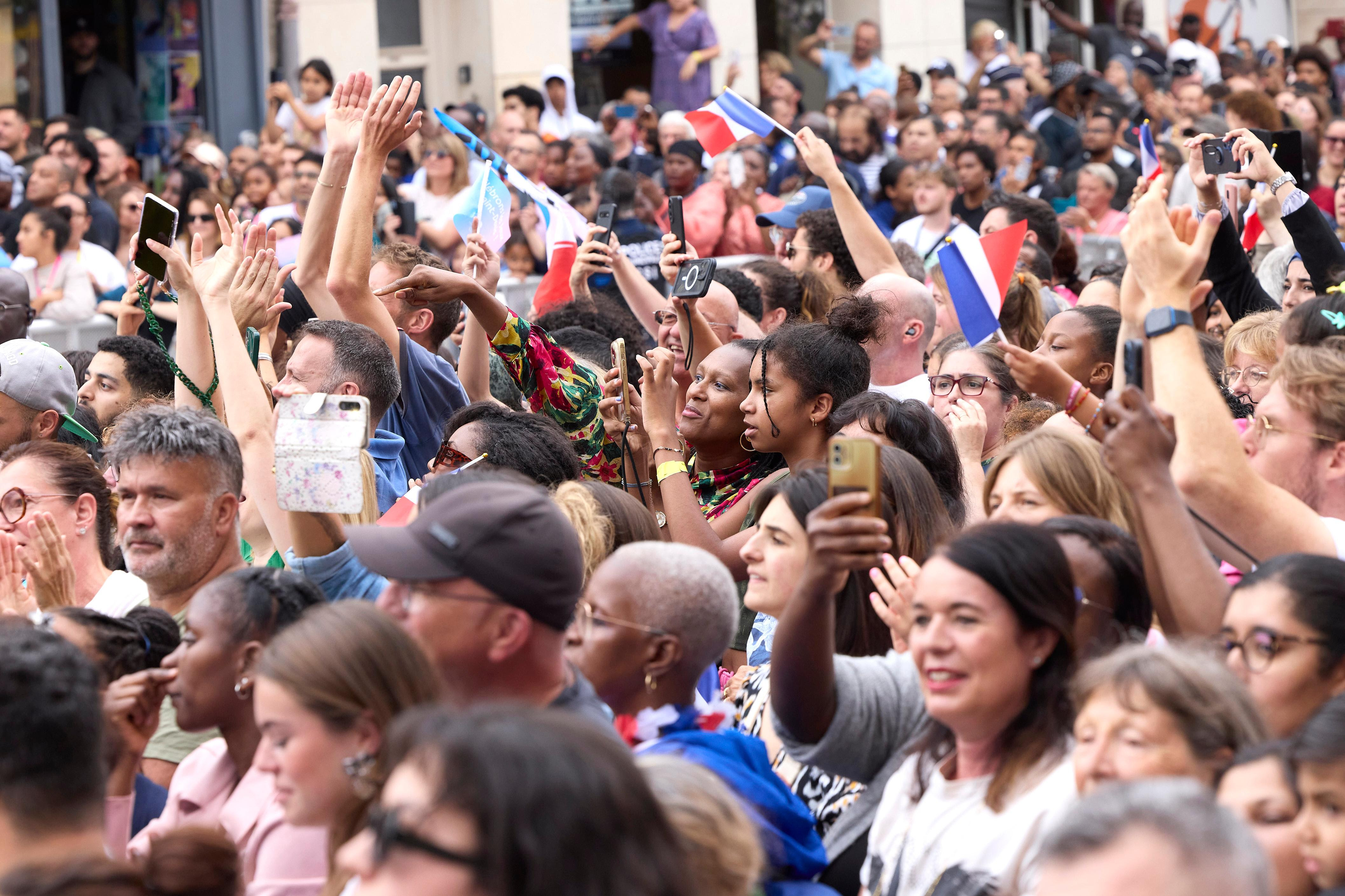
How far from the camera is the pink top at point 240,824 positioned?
2.67 metres

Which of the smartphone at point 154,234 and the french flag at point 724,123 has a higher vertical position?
the french flag at point 724,123

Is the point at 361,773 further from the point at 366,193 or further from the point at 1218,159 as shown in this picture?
the point at 1218,159

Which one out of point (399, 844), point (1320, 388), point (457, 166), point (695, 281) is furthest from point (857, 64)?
point (399, 844)

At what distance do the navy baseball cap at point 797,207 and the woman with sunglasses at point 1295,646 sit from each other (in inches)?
199

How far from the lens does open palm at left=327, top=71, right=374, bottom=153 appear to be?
210 inches

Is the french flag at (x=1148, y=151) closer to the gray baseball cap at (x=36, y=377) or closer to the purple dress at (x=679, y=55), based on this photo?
the gray baseball cap at (x=36, y=377)

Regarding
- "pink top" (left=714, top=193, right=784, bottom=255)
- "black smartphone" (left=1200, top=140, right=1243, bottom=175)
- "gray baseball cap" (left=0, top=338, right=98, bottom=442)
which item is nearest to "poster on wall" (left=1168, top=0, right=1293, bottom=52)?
"pink top" (left=714, top=193, right=784, bottom=255)

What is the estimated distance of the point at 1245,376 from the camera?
5020mm

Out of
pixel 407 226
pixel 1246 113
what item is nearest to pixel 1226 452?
pixel 1246 113

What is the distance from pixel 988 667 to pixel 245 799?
4.65 ft

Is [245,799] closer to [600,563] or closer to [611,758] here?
[600,563]

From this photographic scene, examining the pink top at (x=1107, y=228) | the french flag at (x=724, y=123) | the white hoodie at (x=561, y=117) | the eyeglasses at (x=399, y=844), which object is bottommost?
the eyeglasses at (x=399, y=844)

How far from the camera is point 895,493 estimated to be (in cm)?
372

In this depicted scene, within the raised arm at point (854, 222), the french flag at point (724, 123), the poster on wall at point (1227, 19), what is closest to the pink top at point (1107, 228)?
the french flag at point (724, 123)
